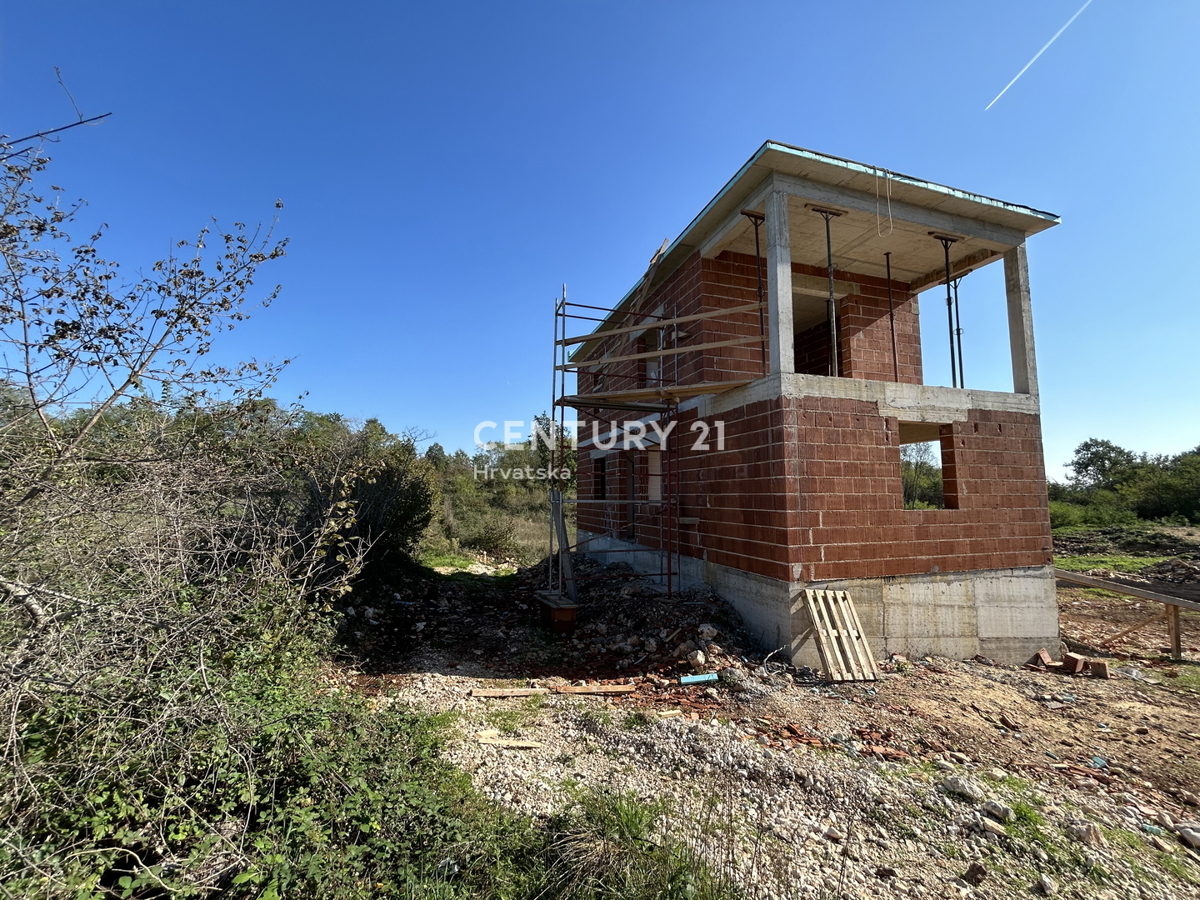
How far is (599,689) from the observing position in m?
5.47

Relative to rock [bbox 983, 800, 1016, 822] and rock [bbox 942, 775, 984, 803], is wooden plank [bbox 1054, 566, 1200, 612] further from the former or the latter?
rock [bbox 983, 800, 1016, 822]

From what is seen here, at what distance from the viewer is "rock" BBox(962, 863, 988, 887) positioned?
285 centimetres

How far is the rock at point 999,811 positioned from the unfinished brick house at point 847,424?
2450 millimetres

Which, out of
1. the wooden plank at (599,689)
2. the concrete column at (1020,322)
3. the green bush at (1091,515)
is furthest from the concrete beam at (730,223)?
the green bush at (1091,515)

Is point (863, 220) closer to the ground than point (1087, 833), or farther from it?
farther from it

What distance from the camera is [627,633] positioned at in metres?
7.08

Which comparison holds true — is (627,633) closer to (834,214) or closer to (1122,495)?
(834,214)

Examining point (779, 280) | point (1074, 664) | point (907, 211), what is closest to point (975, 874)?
point (1074, 664)

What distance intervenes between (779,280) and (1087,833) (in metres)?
5.58

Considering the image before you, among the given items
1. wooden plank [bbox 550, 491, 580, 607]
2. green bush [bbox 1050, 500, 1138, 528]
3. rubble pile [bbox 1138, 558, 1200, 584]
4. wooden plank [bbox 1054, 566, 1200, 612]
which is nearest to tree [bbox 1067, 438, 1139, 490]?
green bush [bbox 1050, 500, 1138, 528]

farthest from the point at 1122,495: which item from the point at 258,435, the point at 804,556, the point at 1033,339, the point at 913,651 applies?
the point at 258,435

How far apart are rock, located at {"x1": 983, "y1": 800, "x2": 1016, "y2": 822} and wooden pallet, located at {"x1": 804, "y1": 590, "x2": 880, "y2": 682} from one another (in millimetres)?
2077

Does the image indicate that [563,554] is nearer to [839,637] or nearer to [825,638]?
[825,638]

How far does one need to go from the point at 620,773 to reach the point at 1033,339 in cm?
819
